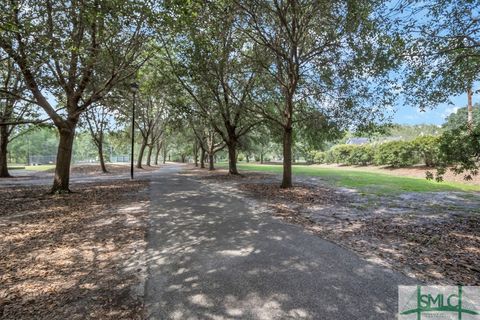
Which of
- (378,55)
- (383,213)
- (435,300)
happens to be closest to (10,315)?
(435,300)

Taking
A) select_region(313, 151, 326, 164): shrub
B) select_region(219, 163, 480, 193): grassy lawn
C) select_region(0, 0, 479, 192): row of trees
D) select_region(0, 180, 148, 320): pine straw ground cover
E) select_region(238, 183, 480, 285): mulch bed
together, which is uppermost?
select_region(0, 0, 479, 192): row of trees

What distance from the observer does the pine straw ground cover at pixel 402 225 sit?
3861 mm

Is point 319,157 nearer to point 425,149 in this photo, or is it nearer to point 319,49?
point 425,149

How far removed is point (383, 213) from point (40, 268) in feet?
24.2

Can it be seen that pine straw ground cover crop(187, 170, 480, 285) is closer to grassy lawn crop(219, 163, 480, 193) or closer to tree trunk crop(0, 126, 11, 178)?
grassy lawn crop(219, 163, 480, 193)

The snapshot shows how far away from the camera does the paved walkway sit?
9.14ft

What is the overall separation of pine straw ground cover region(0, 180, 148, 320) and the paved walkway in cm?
35

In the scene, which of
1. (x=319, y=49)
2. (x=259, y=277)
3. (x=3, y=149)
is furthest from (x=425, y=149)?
(x=3, y=149)

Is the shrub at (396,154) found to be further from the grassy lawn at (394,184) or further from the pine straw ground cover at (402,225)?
the pine straw ground cover at (402,225)

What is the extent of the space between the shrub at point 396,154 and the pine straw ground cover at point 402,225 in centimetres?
1229

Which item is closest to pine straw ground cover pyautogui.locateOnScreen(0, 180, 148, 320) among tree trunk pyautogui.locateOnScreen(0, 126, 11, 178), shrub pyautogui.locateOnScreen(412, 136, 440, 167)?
tree trunk pyautogui.locateOnScreen(0, 126, 11, 178)

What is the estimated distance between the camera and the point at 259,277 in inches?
137

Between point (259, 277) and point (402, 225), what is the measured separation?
4.07 m

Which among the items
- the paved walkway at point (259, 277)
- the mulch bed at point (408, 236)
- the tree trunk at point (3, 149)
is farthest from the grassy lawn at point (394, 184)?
the tree trunk at point (3, 149)
